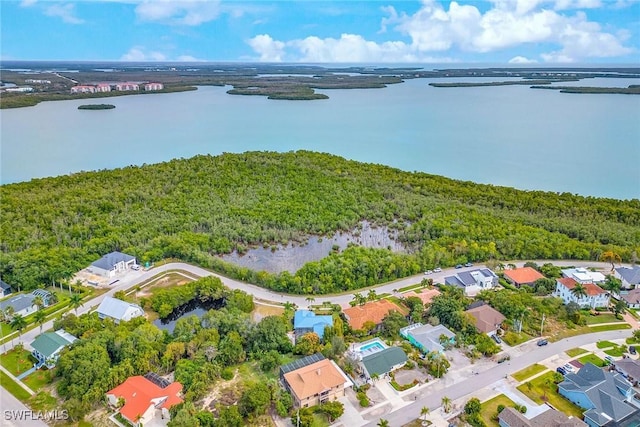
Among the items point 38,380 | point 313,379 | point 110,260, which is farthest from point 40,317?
point 313,379

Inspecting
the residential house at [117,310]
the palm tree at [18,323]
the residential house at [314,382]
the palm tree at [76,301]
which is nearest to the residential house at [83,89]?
the palm tree at [76,301]

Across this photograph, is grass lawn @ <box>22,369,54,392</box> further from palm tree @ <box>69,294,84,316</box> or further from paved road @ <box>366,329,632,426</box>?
paved road @ <box>366,329,632,426</box>

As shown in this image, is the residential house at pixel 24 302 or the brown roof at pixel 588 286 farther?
the brown roof at pixel 588 286

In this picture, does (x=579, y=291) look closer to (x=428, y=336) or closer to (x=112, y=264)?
(x=428, y=336)

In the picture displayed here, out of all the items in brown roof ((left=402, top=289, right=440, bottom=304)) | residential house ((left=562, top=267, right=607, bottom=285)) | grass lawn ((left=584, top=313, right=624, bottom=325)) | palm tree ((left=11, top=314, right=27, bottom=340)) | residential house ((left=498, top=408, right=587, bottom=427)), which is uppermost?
palm tree ((left=11, top=314, right=27, bottom=340))

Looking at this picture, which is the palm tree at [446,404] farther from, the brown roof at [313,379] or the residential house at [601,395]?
the residential house at [601,395]

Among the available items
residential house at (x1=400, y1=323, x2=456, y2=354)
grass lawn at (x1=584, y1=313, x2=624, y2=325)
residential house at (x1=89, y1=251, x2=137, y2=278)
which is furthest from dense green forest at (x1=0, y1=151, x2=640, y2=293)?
grass lawn at (x1=584, y1=313, x2=624, y2=325)
